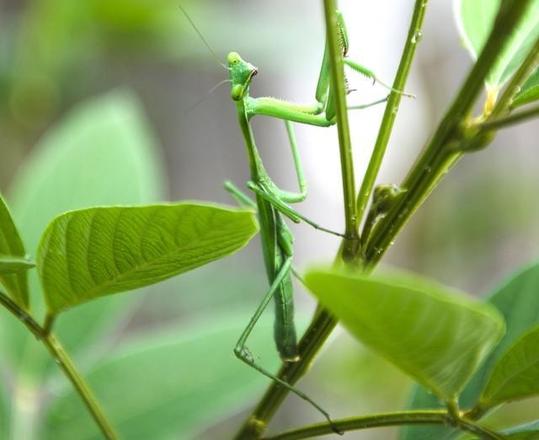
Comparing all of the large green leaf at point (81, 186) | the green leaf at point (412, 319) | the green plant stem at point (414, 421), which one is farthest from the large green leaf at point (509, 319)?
the large green leaf at point (81, 186)

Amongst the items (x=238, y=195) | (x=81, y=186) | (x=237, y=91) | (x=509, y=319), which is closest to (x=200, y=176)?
(x=81, y=186)

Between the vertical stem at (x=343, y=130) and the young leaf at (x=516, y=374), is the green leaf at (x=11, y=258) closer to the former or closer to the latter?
the vertical stem at (x=343, y=130)

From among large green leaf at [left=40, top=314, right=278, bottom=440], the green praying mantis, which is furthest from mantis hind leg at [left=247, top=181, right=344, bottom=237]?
large green leaf at [left=40, top=314, right=278, bottom=440]

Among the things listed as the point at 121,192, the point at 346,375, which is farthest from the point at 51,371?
the point at 346,375

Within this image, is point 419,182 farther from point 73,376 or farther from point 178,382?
point 178,382

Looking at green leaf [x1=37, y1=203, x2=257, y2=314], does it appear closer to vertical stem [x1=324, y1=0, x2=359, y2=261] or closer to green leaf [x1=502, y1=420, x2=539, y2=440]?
vertical stem [x1=324, y1=0, x2=359, y2=261]
